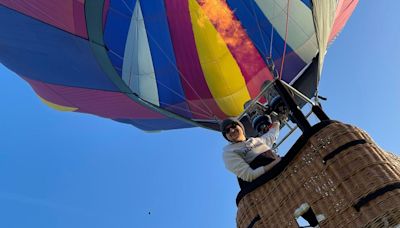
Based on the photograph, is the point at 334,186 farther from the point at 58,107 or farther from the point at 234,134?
the point at 58,107

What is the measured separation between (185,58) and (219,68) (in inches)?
16.5

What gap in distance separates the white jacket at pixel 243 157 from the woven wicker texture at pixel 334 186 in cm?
23

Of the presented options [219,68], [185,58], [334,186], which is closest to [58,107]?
[185,58]

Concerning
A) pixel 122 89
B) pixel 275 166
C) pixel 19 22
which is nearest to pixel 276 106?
pixel 275 166

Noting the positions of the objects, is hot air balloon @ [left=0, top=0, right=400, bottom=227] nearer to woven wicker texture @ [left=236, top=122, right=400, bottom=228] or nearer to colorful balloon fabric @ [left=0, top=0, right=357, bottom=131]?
colorful balloon fabric @ [left=0, top=0, right=357, bottom=131]

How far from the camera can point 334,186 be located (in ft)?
4.99

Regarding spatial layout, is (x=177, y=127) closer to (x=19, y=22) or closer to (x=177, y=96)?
(x=177, y=96)

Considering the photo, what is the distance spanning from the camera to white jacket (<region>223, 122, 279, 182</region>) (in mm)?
1979

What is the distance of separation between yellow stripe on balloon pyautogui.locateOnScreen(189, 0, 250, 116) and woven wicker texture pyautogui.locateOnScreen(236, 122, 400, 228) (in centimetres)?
338

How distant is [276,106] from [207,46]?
224cm

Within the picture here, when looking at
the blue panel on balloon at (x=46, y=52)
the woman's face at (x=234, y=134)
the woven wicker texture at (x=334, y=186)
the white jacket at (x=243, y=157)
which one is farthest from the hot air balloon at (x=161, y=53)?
the woven wicker texture at (x=334, y=186)

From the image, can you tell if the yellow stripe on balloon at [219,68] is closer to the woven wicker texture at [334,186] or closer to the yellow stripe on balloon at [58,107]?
the yellow stripe on balloon at [58,107]

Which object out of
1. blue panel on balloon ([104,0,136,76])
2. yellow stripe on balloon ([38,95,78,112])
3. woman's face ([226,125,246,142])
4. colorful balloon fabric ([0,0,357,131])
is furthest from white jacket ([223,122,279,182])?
yellow stripe on balloon ([38,95,78,112])

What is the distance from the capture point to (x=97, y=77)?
4.49m
